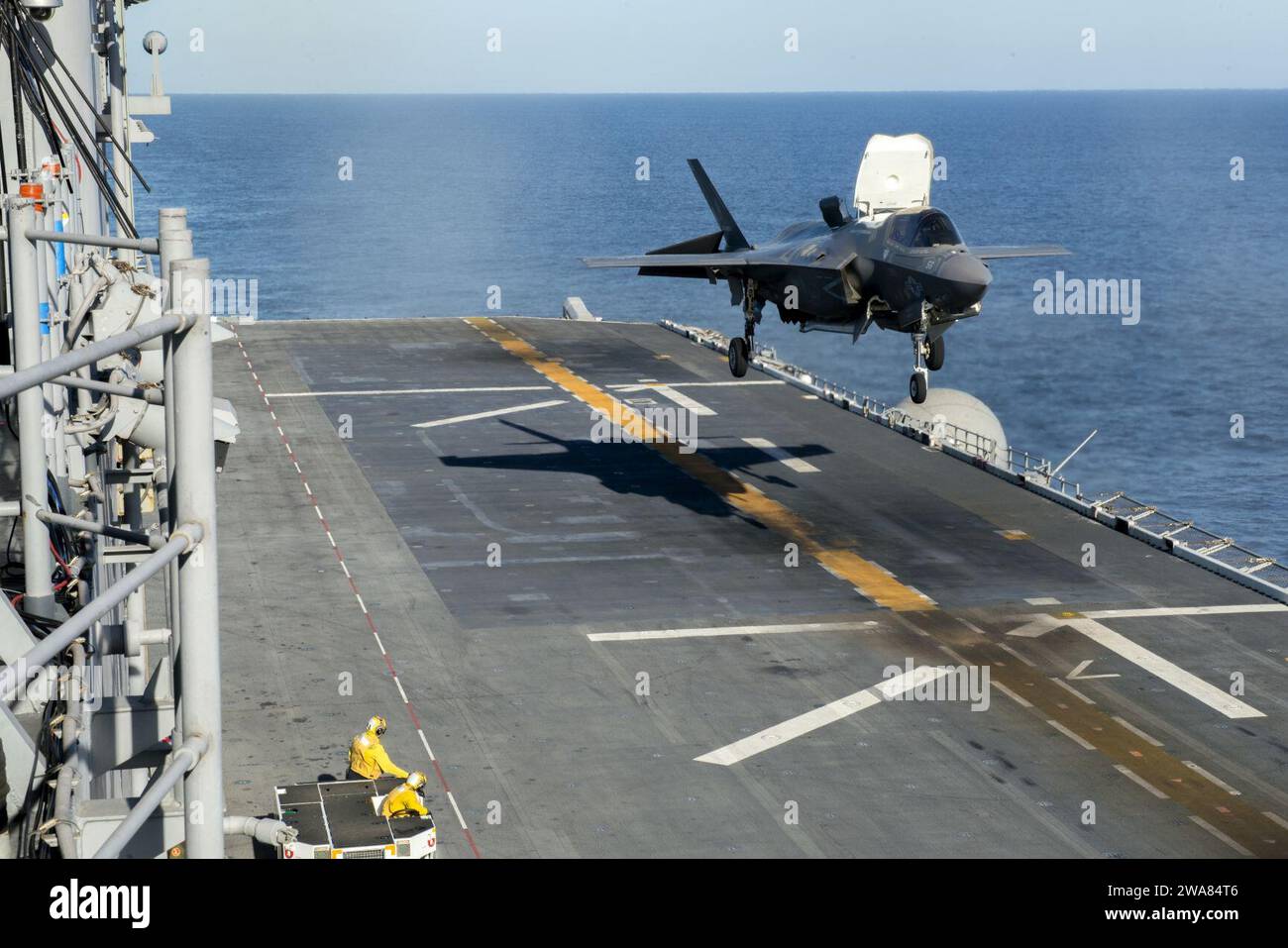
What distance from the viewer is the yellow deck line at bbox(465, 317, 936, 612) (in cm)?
4159

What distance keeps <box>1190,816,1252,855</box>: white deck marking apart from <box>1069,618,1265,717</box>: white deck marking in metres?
5.81

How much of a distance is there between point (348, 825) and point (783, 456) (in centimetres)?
3488

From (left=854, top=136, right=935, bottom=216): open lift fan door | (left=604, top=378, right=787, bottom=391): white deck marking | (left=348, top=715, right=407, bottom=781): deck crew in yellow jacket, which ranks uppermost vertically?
(left=854, top=136, right=935, bottom=216): open lift fan door

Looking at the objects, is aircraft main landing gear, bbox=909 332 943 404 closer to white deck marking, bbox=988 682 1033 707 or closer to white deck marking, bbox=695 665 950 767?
white deck marking, bbox=695 665 950 767

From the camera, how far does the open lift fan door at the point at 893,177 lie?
140 ft

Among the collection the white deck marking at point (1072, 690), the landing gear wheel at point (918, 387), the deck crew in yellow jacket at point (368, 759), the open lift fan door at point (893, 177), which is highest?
the open lift fan door at point (893, 177)

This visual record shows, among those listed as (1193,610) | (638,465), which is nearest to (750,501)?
(638,465)

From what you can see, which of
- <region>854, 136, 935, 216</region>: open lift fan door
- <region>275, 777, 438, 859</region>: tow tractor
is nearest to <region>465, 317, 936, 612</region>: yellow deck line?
<region>854, 136, 935, 216</region>: open lift fan door

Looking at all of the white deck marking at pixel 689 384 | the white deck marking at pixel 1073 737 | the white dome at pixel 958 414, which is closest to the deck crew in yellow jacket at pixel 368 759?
the white deck marking at pixel 1073 737

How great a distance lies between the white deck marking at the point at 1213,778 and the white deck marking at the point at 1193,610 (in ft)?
29.8

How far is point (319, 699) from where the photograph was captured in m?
33.9

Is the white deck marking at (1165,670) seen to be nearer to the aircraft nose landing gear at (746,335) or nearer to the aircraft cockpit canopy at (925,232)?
the aircraft cockpit canopy at (925,232)
